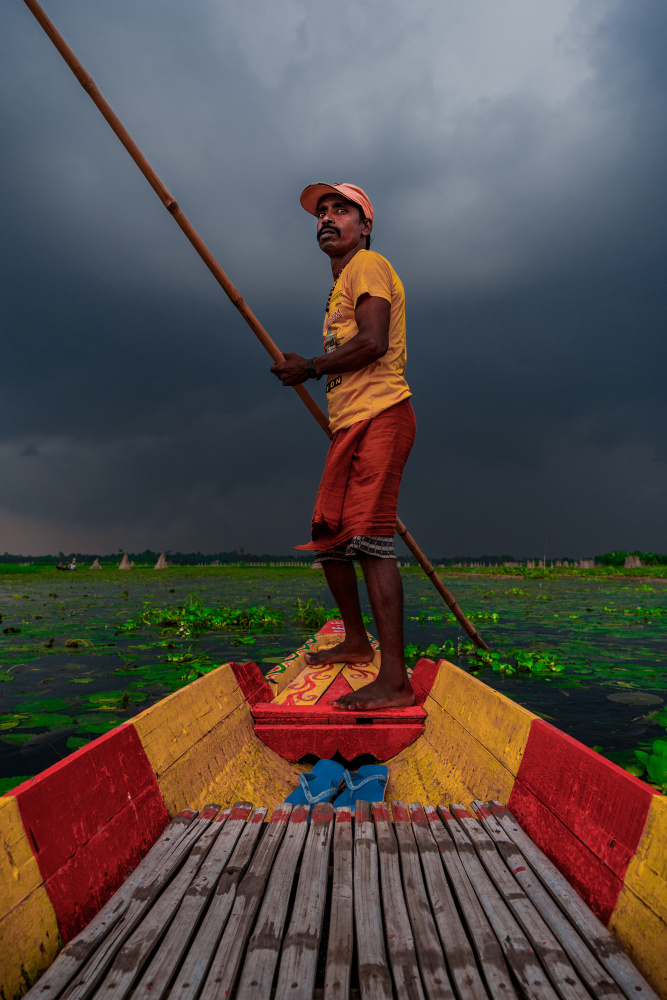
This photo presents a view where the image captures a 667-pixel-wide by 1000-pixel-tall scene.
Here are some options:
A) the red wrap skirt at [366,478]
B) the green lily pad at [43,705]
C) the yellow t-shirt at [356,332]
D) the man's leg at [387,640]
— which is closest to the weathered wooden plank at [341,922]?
the man's leg at [387,640]

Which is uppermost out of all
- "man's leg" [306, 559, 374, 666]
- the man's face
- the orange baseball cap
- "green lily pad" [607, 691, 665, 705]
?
the orange baseball cap

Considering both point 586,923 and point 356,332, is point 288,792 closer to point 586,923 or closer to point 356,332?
point 586,923

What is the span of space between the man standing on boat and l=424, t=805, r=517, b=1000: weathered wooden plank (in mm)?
1040

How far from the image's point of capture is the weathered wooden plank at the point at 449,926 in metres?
0.92

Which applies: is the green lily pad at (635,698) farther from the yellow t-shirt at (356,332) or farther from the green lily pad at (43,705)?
the green lily pad at (43,705)

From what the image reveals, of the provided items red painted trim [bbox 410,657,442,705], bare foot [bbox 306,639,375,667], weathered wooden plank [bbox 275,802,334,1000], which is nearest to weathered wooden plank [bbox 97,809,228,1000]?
weathered wooden plank [bbox 275,802,334,1000]

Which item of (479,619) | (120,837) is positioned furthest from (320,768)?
(479,619)

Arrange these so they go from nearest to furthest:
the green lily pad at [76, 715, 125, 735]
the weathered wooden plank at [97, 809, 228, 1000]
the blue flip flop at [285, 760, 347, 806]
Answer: the weathered wooden plank at [97, 809, 228, 1000], the blue flip flop at [285, 760, 347, 806], the green lily pad at [76, 715, 125, 735]

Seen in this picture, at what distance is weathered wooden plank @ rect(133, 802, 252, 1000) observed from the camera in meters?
0.91

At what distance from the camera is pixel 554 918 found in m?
1.09

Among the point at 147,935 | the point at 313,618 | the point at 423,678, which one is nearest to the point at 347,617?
the point at 423,678

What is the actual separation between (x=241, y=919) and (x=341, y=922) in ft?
0.69

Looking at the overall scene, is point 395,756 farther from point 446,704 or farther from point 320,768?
point 320,768

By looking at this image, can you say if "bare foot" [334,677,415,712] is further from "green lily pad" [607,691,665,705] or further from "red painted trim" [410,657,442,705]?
"green lily pad" [607,691,665,705]
